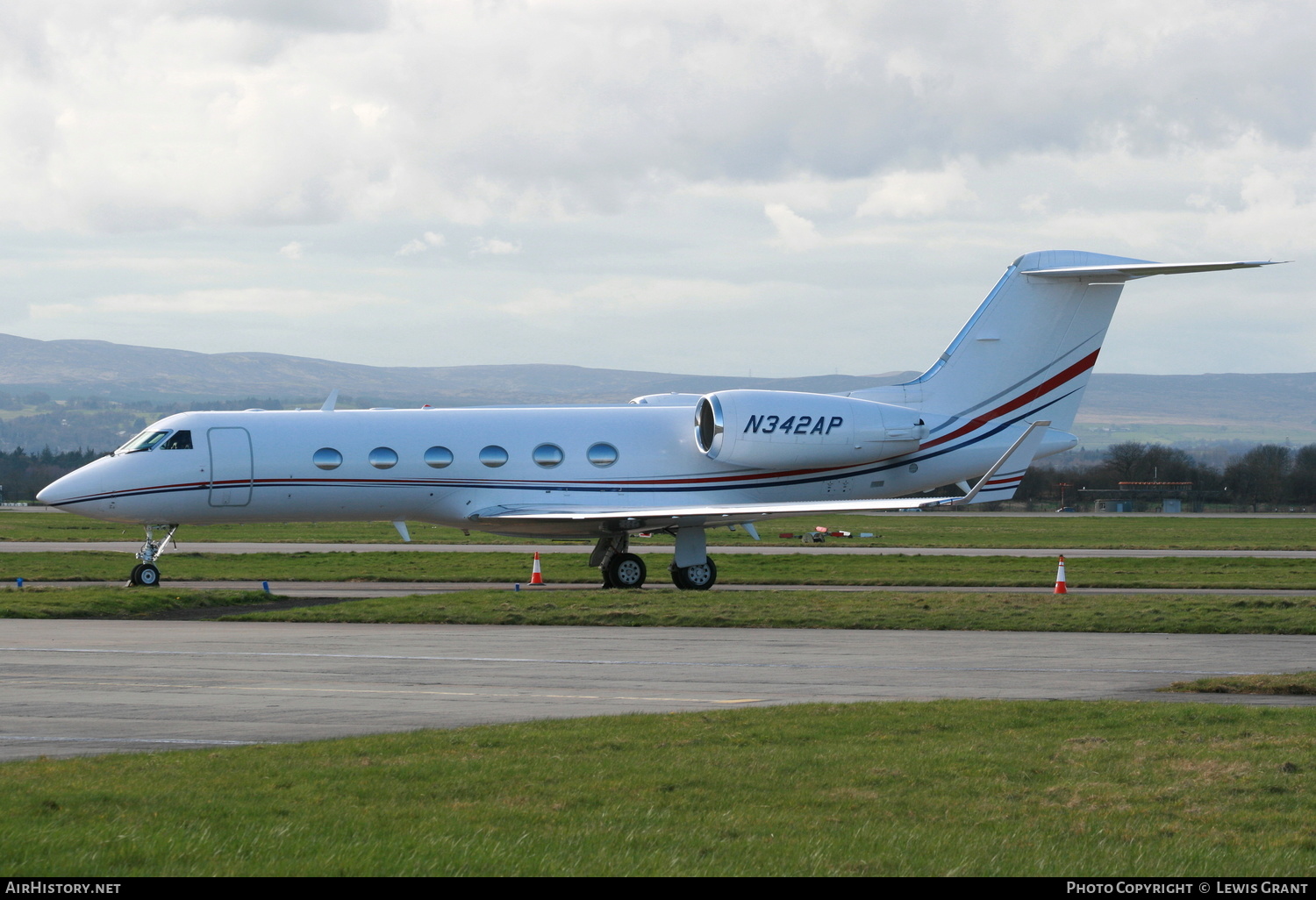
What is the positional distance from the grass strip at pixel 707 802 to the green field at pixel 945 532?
35.0m

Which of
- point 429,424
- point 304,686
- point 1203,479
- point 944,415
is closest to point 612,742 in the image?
point 304,686

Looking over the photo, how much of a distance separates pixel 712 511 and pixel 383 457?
627cm

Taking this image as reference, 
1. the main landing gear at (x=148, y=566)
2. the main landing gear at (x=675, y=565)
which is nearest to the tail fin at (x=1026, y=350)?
the main landing gear at (x=675, y=565)

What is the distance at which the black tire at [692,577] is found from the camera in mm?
26469

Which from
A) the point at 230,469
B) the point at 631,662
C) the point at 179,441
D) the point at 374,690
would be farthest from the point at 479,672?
the point at 179,441

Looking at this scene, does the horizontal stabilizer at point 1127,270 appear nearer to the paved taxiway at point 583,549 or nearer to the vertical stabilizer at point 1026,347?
the vertical stabilizer at point 1026,347

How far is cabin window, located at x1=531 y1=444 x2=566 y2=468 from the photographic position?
2653 cm

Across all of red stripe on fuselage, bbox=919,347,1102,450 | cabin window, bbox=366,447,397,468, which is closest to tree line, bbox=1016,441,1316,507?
red stripe on fuselage, bbox=919,347,1102,450

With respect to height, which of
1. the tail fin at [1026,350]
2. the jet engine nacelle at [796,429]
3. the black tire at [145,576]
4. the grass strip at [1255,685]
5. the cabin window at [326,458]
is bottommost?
the black tire at [145,576]

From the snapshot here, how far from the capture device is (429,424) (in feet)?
86.1

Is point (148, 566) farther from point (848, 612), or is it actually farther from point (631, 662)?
point (631, 662)

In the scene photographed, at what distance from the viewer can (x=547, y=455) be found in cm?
2661

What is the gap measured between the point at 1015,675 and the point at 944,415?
46.3 feet

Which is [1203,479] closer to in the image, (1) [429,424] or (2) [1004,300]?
(2) [1004,300]
